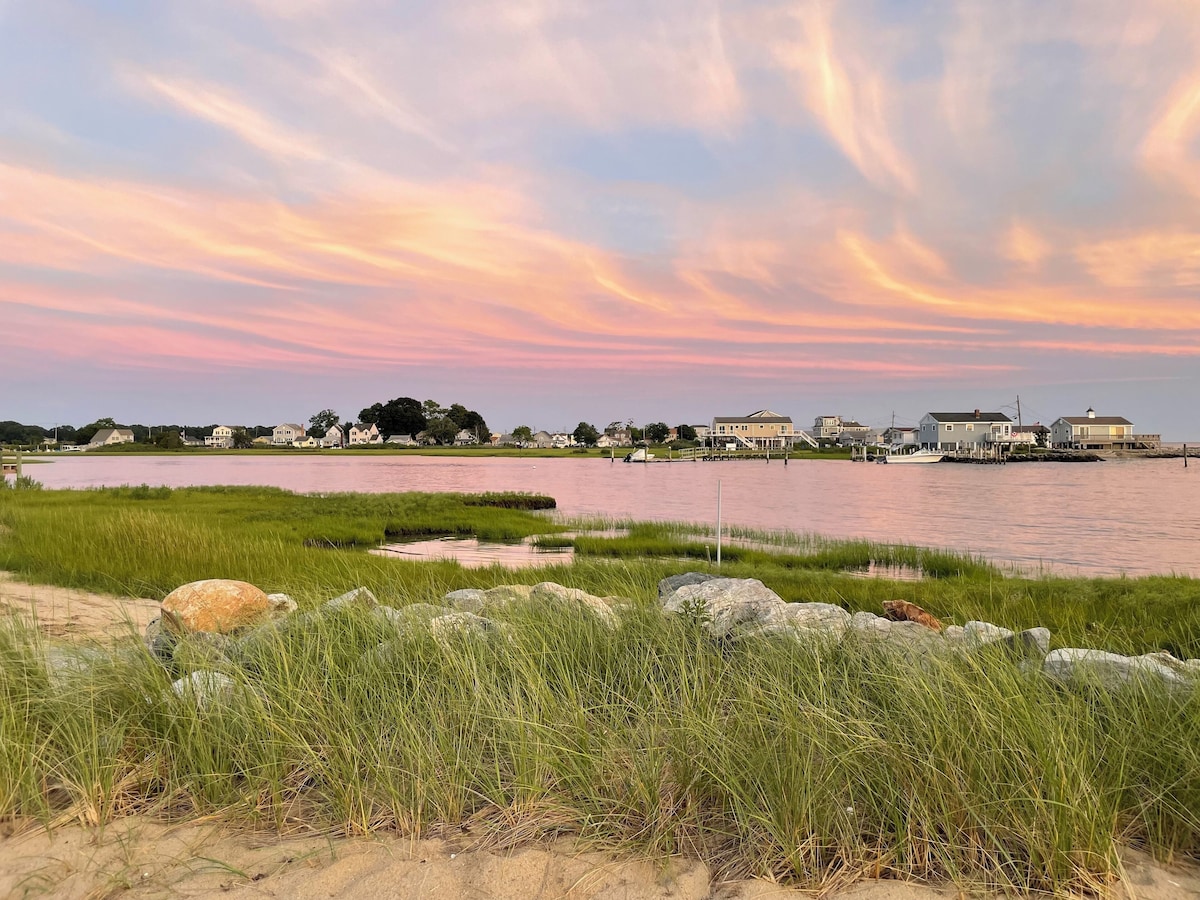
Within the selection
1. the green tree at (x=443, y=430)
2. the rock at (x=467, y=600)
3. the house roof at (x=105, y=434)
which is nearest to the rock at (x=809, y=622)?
the rock at (x=467, y=600)

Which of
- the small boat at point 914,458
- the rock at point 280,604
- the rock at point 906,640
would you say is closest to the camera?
the rock at point 906,640

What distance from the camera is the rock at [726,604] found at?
243 inches

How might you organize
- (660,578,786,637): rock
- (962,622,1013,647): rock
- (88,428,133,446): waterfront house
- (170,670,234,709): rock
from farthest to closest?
(88,428,133,446): waterfront house → (660,578,786,637): rock → (962,622,1013,647): rock → (170,670,234,709): rock

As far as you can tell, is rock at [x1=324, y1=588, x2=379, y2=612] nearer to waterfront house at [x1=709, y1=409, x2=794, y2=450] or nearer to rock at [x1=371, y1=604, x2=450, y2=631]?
rock at [x1=371, y1=604, x2=450, y2=631]

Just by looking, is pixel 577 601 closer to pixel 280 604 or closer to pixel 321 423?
pixel 280 604

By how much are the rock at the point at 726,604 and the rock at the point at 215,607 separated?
12.3 feet

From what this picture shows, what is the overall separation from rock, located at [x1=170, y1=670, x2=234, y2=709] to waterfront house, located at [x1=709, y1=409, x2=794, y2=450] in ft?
496

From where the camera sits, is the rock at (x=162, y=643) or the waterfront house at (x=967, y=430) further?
the waterfront house at (x=967, y=430)

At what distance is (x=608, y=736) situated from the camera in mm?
3736

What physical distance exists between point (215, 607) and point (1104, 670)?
22.4 ft

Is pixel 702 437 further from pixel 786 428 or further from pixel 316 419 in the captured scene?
pixel 316 419

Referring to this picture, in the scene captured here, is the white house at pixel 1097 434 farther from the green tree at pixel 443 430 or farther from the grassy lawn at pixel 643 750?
the grassy lawn at pixel 643 750

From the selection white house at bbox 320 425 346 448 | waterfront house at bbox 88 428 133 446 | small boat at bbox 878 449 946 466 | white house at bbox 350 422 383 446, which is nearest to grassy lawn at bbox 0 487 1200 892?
small boat at bbox 878 449 946 466

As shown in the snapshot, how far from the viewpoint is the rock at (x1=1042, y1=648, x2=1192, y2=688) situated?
175 inches
